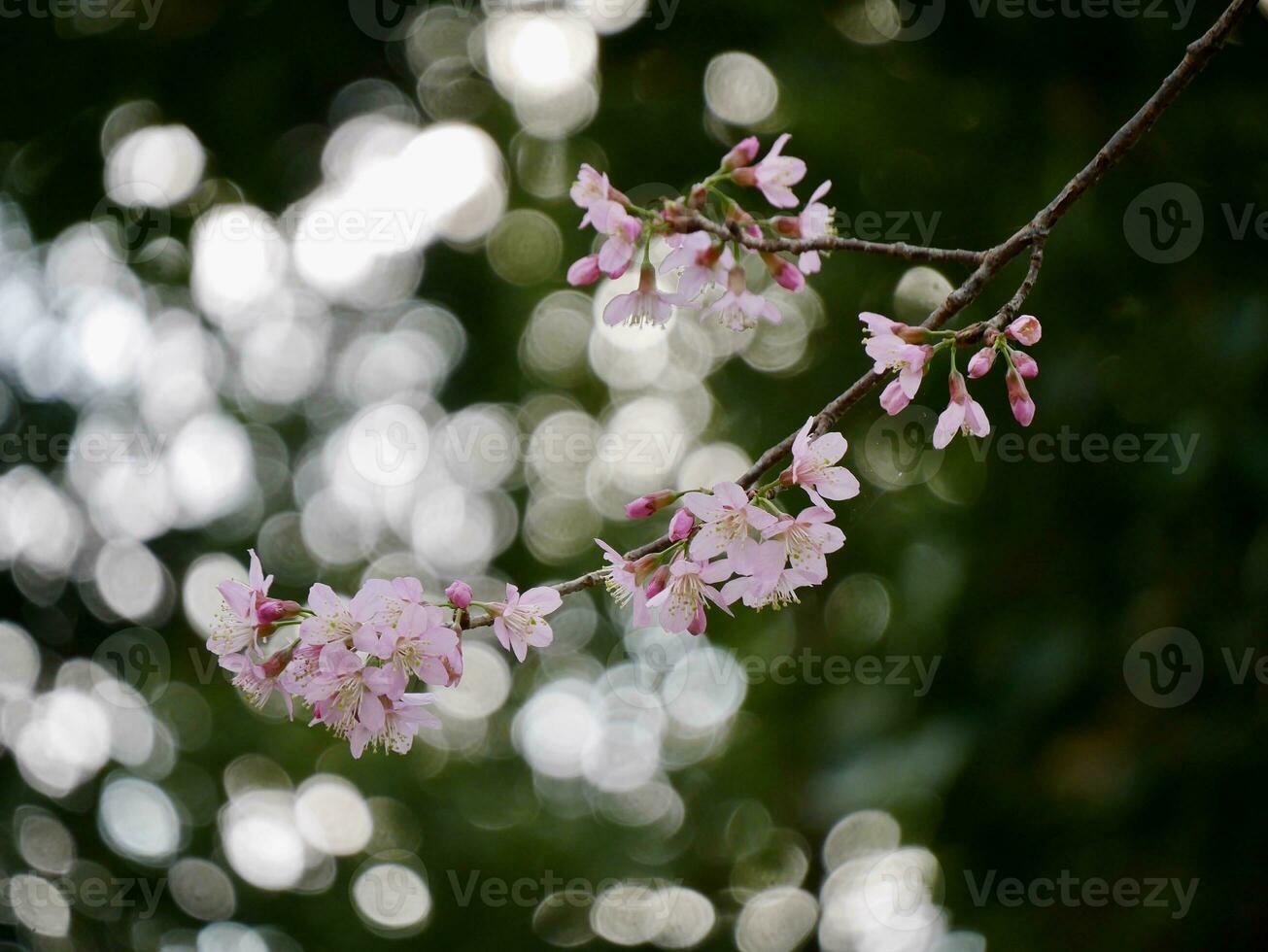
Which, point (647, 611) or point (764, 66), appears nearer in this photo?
point (647, 611)

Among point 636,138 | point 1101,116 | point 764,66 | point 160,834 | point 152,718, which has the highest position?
point 1101,116

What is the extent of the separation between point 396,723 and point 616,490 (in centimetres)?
437

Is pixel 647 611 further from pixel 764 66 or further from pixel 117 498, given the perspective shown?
pixel 117 498

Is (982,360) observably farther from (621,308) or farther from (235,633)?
(235,633)

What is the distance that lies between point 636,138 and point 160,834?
4.43m

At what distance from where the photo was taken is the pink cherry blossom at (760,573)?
51.1 inches

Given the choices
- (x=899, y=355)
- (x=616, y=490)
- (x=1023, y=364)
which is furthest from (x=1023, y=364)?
(x=616, y=490)

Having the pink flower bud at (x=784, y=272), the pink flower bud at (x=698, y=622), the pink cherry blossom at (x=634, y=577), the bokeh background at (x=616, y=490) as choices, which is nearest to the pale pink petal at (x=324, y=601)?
the pink cherry blossom at (x=634, y=577)

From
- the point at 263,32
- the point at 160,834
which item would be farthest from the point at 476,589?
the point at 263,32

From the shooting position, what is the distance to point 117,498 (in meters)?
5.55

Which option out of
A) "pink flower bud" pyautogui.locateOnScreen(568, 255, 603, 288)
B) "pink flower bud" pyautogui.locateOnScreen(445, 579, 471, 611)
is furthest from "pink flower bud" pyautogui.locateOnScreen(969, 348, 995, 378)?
"pink flower bud" pyautogui.locateOnScreen(445, 579, 471, 611)

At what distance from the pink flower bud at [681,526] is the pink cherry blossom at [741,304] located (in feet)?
0.96

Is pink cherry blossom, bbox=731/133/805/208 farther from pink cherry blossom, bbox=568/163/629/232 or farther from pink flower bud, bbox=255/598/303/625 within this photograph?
pink flower bud, bbox=255/598/303/625

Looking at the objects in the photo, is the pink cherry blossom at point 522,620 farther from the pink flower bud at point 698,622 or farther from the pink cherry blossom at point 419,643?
Answer: the pink flower bud at point 698,622
